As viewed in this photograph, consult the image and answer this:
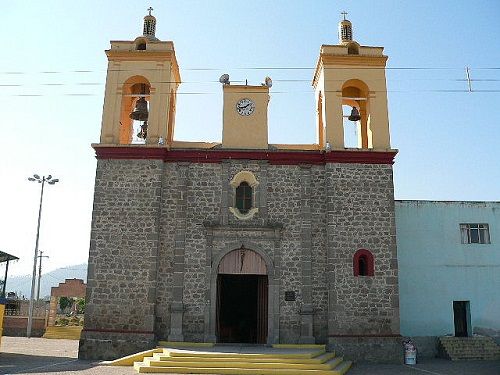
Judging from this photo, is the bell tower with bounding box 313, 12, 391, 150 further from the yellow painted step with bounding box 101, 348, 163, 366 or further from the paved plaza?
the yellow painted step with bounding box 101, 348, 163, 366

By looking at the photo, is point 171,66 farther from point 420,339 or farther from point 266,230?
point 420,339

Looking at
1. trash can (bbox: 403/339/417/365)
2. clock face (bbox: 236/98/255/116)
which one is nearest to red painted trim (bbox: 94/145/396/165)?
clock face (bbox: 236/98/255/116)

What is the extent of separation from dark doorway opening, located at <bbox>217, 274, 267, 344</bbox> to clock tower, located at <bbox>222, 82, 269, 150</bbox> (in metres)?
4.69

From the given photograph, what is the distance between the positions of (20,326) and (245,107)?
21650 mm

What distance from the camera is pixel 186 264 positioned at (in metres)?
16.7

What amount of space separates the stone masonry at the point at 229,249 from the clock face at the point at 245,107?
5.78ft

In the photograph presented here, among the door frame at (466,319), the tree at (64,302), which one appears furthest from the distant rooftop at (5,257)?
the tree at (64,302)

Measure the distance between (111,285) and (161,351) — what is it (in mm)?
2862

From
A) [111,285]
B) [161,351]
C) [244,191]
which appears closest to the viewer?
[161,351]

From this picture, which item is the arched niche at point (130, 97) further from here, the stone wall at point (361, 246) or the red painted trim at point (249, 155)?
the stone wall at point (361, 246)

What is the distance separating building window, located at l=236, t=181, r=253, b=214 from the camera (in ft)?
57.2

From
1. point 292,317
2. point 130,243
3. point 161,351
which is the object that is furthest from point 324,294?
point 130,243

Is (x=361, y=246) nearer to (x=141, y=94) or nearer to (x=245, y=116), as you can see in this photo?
(x=245, y=116)

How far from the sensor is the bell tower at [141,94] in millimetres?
17719
